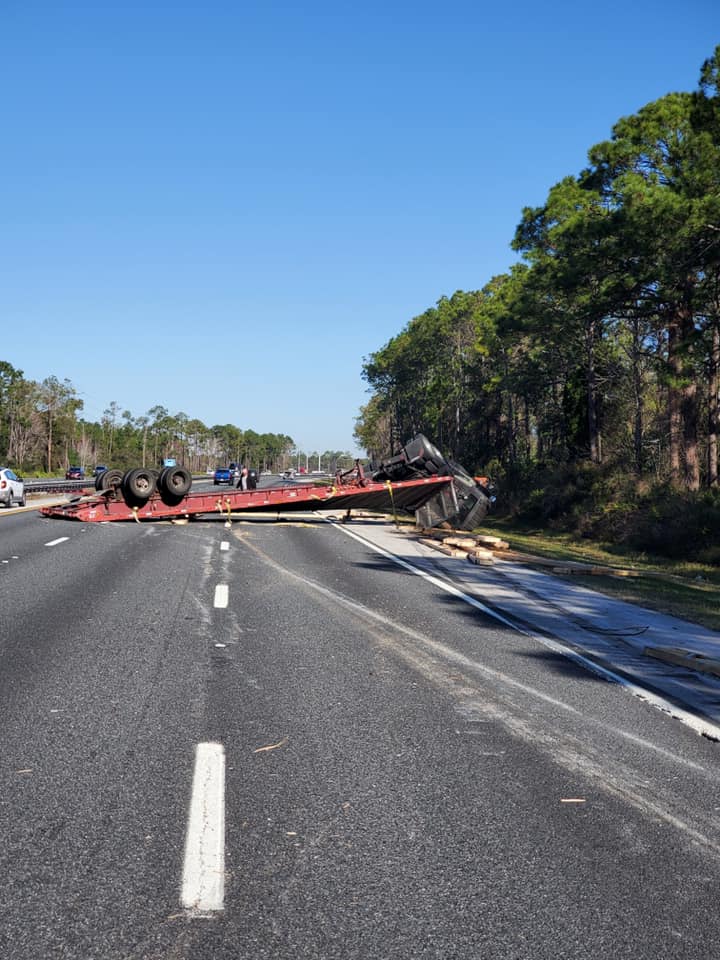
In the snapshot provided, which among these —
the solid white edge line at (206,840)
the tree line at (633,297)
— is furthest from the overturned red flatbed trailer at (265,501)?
the solid white edge line at (206,840)

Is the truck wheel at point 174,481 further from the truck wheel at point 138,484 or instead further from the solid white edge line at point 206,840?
the solid white edge line at point 206,840

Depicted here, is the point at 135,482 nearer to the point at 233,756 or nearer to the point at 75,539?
the point at 75,539

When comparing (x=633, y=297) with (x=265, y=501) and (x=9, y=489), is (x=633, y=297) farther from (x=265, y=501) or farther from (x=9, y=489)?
(x=9, y=489)

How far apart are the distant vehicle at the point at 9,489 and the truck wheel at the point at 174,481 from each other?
37.6 ft

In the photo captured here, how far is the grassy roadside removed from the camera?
12.2 meters

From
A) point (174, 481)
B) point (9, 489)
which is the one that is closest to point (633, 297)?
point (174, 481)

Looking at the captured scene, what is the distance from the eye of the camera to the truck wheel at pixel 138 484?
2283 cm

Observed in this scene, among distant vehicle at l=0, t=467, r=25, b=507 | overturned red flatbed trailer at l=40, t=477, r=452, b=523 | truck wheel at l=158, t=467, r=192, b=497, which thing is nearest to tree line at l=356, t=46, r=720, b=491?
overturned red flatbed trailer at l=40, t=477, r=452, b=523

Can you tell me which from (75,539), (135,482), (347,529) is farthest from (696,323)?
(75,539)

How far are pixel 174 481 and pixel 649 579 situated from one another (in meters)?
12.9

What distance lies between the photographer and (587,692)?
690cm

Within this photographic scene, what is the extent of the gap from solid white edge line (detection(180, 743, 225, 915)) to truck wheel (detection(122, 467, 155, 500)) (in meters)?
18.6

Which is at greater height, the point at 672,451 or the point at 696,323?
the point at 696,323

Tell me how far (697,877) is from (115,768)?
9.98 feet
